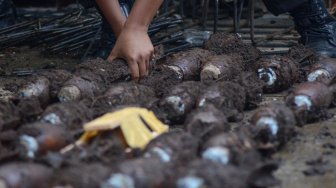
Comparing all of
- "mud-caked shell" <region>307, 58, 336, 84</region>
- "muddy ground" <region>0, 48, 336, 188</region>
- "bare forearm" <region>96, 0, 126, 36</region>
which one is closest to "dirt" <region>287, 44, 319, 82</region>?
"mud-caked shell" <region>307, 58, 336, 84</region>

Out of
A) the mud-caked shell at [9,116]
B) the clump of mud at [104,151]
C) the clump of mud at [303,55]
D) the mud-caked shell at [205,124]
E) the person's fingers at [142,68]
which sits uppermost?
the clump of mud at [104,151]

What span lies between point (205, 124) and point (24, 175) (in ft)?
2.26

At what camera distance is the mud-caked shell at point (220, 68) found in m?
2.93

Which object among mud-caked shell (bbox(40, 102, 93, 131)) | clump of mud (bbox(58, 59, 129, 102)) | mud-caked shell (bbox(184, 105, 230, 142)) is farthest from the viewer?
clump of mud (bbox(58, 59, 129, 102))

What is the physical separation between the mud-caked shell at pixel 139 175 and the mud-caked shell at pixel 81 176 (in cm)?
2

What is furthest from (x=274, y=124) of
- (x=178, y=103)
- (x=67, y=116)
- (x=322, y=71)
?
(x=322, y=71)

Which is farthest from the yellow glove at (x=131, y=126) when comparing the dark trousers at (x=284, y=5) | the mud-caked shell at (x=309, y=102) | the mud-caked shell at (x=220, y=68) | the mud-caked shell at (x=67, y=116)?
the dark trousers at (x=284, y=5)

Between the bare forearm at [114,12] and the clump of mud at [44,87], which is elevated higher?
the bare forearm at [114,12]

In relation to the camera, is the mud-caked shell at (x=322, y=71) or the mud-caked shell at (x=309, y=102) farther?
the mud-caked shell at (x=322, y=71)

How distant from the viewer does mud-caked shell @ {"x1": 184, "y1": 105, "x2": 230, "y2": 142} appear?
2121 mm

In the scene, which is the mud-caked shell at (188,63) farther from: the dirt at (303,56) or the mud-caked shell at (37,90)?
the mud-caked shell at (37,90)

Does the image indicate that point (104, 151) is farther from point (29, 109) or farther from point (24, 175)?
point (29, 109)

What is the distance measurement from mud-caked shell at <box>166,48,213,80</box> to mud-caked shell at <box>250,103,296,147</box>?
799mm

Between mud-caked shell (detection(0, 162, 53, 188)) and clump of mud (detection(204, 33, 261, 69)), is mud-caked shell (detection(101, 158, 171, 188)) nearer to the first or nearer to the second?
mud-caked shell (detection(0, 162, 53, 188))
